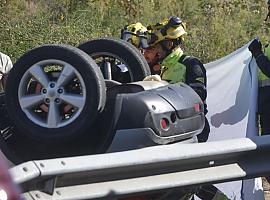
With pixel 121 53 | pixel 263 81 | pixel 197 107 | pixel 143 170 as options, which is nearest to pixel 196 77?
pixel 263 81

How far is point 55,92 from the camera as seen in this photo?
4.32 meters

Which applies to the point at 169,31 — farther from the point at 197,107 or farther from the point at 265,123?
the point at 197,107

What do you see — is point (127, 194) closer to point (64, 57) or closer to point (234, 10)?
point (64, 57)

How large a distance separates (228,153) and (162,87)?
0.61m

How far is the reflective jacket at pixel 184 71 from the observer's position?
678 centimetres

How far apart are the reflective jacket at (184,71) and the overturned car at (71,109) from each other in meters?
2.28

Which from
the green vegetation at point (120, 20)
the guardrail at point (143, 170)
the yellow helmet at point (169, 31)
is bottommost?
the guardrail at point (143, 170)

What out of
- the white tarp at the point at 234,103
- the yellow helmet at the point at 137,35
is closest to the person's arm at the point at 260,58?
the white tarp at the point at 234,103

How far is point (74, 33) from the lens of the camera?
13.6 metres

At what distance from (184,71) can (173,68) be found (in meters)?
0.10

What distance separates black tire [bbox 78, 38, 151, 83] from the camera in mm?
5039

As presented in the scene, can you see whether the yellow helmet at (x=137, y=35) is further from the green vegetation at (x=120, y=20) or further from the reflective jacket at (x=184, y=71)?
the green vegetation at (x=120, y=20)

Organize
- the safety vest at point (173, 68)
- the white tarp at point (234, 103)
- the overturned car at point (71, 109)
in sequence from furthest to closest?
the white tarp at point (234, 103) → the safety vest at point (173, 68) → the overturned car at point (71, 109)

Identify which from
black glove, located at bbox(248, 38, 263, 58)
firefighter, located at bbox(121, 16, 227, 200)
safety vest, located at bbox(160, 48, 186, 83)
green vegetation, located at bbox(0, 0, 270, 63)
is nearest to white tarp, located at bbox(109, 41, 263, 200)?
black glove, located at bbox(248, 38, 263, 58)
